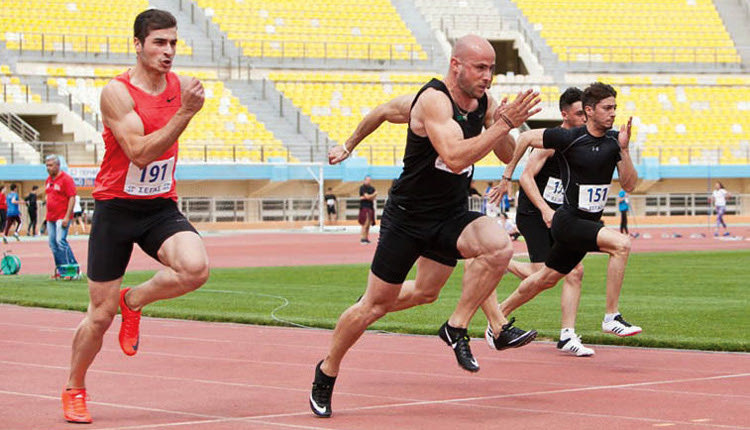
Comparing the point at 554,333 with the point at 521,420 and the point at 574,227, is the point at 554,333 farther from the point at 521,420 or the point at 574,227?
the point at 521,420

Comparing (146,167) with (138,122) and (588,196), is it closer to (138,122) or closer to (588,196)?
(138,122)

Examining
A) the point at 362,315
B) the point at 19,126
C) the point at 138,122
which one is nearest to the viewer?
the point at 138,122

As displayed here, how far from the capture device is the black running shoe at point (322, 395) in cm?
710

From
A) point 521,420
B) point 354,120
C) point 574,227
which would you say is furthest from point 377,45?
point 521,420

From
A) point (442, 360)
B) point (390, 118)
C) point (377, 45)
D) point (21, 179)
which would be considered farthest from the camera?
point (377, 45)

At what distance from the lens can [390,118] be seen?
798 cm

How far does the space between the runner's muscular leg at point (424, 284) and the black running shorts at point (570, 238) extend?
7.14 feet

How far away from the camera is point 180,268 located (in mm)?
7012

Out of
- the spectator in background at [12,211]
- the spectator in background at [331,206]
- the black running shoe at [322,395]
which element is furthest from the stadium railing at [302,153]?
the black running shoe at [322,395]

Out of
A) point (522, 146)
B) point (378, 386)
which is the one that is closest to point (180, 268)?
point (378, 386)

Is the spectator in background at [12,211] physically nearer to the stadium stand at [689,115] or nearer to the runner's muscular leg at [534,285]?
the stadium stand at [689,115]

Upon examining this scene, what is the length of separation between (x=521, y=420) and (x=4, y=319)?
822 cm

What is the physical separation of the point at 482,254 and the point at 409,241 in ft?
1.51

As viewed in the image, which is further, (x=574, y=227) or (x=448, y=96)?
(x=574, y=227)
